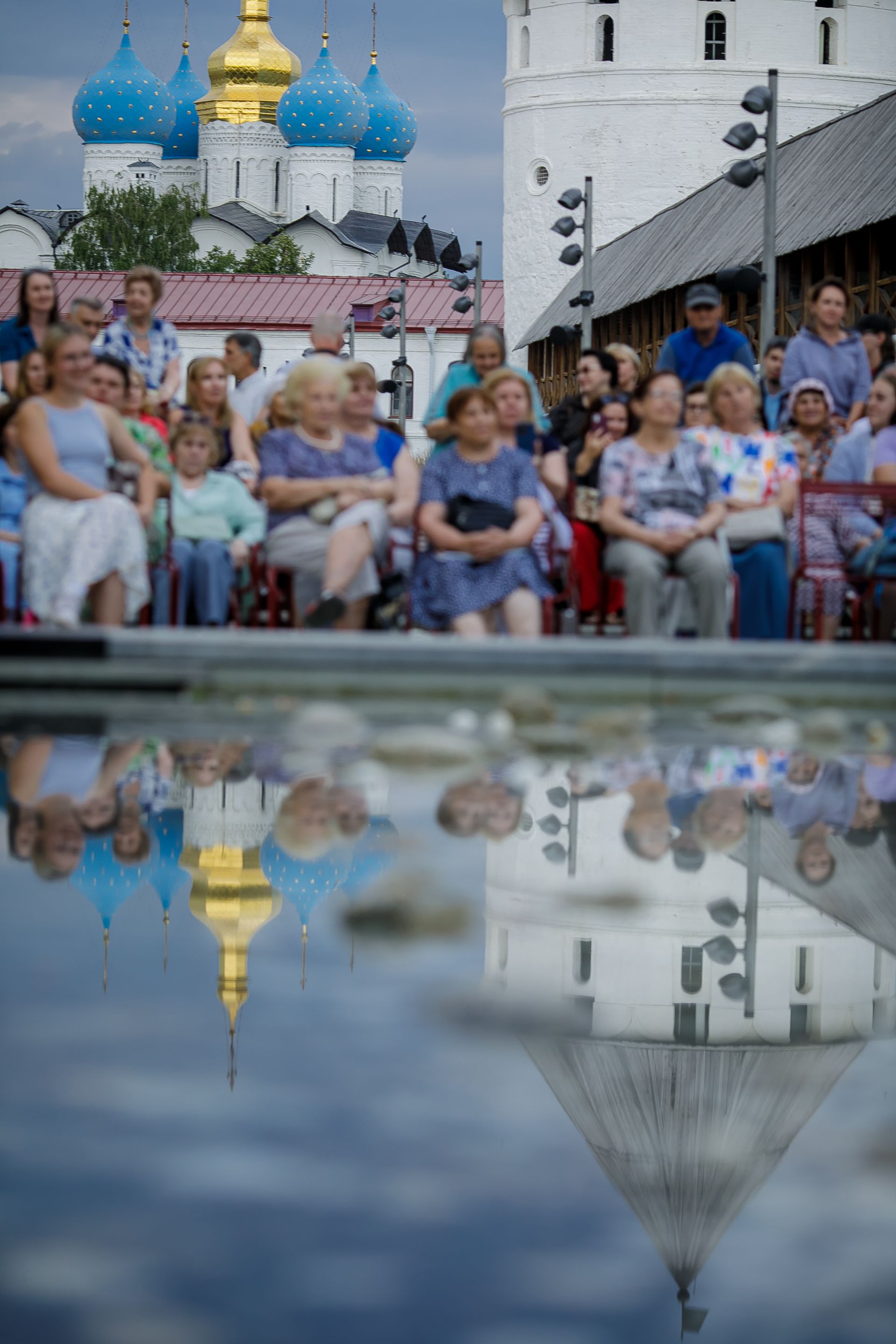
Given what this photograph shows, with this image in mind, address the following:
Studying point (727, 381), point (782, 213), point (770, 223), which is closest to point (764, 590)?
point (727, 381)

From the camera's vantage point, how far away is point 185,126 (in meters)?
104

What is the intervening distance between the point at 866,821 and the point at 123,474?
158 inches

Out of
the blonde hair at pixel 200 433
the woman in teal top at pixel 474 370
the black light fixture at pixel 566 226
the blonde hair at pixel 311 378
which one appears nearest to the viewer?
the blonde hair at pixel 311 378

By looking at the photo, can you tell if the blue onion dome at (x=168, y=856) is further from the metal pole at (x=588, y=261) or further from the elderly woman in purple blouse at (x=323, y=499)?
the metal pole at (x=588, y=261)

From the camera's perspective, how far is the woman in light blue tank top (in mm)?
7594

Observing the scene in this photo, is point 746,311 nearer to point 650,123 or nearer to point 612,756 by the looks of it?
point 650,123

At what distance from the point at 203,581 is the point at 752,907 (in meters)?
4.63

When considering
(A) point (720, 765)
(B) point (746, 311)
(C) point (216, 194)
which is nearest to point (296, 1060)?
(A) point (720, 765)

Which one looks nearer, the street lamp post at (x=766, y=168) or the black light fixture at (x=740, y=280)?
the black light fixture at (x=740, y=280)

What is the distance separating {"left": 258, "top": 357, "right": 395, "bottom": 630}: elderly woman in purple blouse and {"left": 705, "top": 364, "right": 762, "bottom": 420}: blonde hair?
131cm

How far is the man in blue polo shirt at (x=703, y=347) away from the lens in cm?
999

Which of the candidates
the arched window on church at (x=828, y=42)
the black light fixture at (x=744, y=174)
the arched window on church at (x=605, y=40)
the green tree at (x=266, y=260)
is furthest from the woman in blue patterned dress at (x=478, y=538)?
the green tree at (x=266, y=260)

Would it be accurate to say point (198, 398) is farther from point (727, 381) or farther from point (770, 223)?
point (770, 223)

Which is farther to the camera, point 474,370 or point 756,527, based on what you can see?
point 474,370
